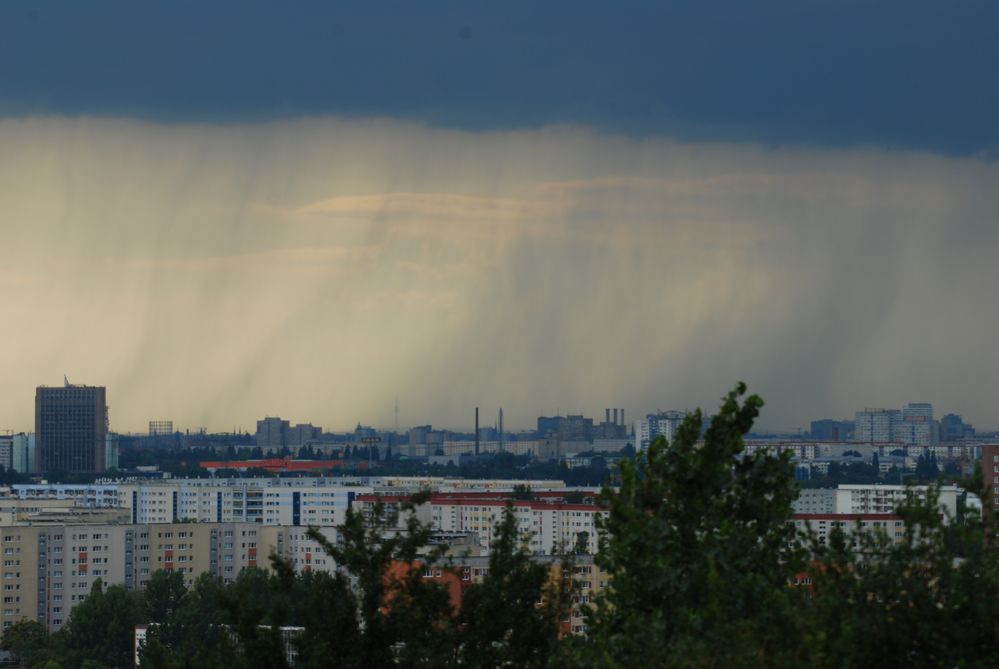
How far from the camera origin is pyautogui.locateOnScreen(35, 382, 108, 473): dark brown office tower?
104375mm

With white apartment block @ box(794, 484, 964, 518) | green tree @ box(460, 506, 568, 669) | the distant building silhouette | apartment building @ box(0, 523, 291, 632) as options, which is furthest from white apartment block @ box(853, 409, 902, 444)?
green tree @ box(460, 506, 568, 669)

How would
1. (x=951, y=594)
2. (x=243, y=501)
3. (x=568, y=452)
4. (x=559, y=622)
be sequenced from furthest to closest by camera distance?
(x=568, y=452), (x=243, y=501), (x=559, y=622), (x=951, y=594)

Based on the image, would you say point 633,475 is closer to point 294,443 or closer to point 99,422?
point 99,422

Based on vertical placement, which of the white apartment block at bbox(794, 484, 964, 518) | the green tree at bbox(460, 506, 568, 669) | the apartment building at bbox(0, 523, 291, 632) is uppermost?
the green tree at bbox(460, 506, 568, 669)

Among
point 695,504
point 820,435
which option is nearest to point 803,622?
point 695,504

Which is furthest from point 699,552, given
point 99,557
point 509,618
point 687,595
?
point 99,557

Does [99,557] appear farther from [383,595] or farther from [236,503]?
[383,595]

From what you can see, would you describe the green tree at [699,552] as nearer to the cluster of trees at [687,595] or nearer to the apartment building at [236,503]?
the cluster of trees at [687,595]

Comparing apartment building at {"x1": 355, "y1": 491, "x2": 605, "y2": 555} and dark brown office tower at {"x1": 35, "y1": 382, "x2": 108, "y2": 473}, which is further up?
dark brown office tower at {"x1": 35, "y1": 382, "x2": 108, "y2": 473}

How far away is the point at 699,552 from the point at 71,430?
101m

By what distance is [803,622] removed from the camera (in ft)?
21.1

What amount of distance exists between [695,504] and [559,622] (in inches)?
43.7

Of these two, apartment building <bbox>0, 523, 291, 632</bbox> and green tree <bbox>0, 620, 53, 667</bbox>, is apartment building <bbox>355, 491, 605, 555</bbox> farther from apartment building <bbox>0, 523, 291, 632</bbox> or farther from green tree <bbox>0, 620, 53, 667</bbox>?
green tree <bbox>0, 620, 53, 667</bbox>

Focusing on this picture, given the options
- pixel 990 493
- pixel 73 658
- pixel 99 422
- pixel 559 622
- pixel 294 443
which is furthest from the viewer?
pixel 294 443
